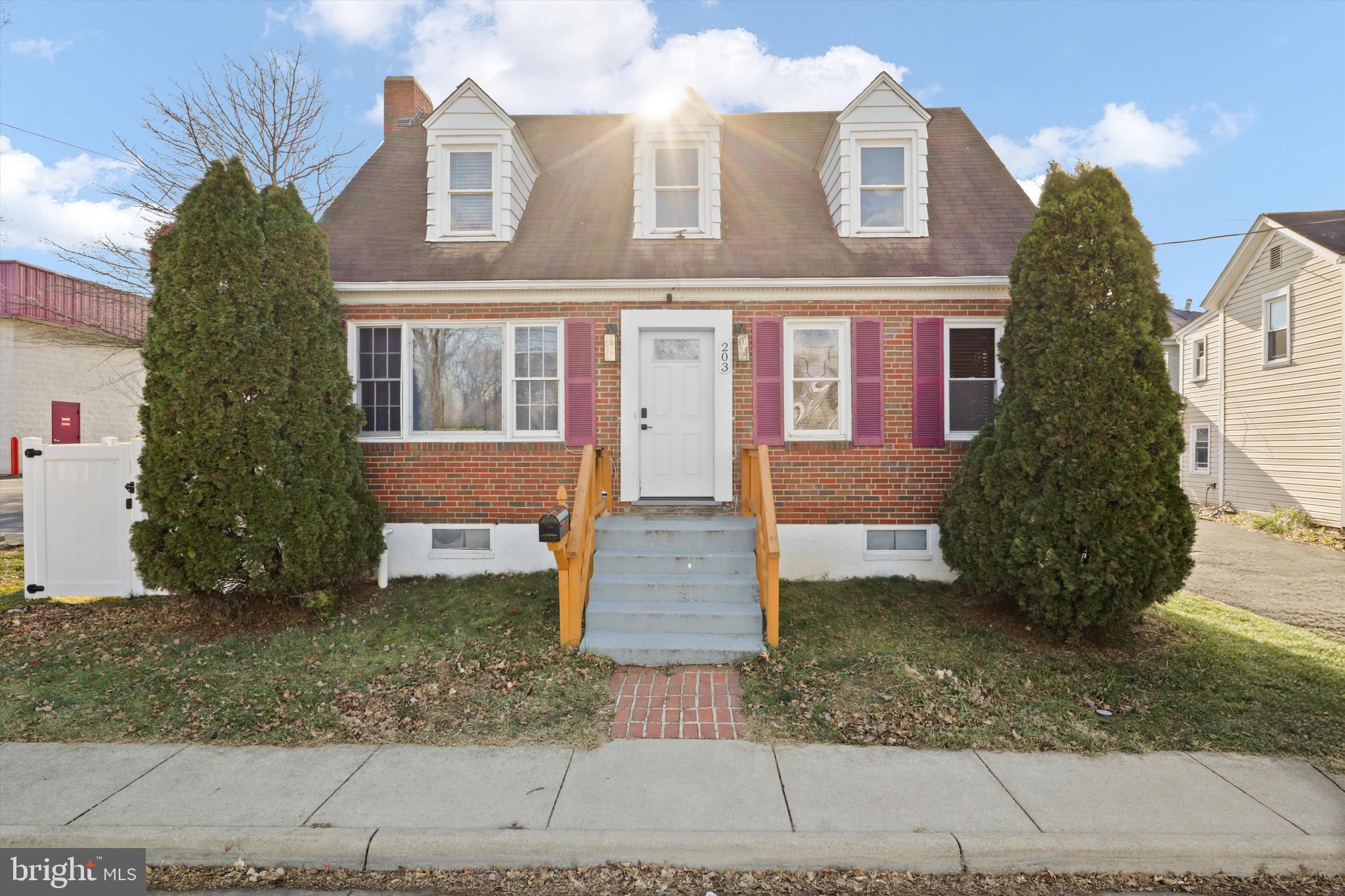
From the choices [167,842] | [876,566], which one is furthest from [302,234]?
[876,566]

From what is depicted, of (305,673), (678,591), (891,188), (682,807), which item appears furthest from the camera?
(891,188)

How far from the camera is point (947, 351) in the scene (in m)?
7.67

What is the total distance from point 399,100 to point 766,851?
467 inches

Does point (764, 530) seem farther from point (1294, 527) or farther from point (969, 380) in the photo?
point (1294, 527)

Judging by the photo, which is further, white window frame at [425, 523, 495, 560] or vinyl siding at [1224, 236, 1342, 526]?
vinyl siding at [1224, 236, 1342, 526]

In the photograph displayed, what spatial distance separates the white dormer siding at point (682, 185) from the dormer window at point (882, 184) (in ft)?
6.23

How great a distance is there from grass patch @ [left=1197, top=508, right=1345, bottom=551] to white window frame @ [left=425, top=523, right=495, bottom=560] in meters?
13.7

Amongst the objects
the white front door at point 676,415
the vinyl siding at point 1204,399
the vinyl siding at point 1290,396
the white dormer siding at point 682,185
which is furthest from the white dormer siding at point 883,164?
the vinyl siding at point 1204,399

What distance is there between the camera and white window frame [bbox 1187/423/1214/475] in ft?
53.0

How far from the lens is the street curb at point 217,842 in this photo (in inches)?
126

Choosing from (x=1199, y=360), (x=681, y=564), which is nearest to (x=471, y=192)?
(x=681, y=564)

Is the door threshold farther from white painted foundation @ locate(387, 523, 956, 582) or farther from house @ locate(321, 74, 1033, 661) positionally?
white painted foundation @ locate(387, 523, 956, 582)

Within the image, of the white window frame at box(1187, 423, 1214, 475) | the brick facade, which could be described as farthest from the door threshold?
the white window frame at box(1187, 423, 1214, 475)

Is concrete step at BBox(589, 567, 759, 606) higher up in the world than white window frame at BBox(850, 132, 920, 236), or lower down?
lower down
